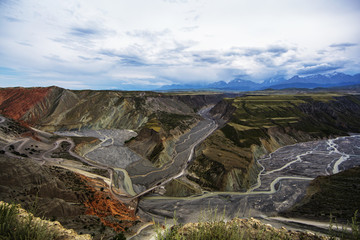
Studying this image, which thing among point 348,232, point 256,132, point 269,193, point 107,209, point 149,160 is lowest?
point 269,193

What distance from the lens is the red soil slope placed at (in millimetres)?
123881

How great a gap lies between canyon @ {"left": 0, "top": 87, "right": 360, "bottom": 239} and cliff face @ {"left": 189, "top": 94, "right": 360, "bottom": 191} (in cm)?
53

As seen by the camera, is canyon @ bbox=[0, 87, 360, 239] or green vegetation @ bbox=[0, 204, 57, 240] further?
canyon @ bbox=[0, 87, 360, 239]

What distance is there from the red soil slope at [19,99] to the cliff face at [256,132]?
125 metres

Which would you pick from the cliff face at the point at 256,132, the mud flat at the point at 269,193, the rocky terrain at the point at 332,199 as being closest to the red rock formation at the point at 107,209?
the mud flat at the point at 269,193

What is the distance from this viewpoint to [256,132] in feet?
313

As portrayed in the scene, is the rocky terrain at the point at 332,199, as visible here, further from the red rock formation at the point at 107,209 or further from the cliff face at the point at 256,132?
the red rock formation at the point at 107,209

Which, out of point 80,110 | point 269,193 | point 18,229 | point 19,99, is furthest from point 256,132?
point 19,99

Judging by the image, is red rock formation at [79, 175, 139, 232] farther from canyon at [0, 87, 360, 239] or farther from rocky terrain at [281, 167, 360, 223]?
rocky terrain at [281, 167, 360, 223]

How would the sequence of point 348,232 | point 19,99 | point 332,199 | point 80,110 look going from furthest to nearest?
point 80,110, point 19,99, point 332,199, point 348,232

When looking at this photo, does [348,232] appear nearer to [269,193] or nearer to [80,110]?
[269,193]

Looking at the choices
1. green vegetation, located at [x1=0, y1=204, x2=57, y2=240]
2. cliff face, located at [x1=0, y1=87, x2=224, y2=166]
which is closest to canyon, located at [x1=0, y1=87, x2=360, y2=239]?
cliff face, located at [x1=0, y1=87, x2=224, y2=166]

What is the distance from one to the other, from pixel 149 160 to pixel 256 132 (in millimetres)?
56376

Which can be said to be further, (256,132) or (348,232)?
(256,132)
